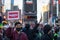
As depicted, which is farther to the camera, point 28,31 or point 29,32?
point 29,32

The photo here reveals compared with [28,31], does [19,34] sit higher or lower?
higher

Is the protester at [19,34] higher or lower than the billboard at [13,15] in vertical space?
lower

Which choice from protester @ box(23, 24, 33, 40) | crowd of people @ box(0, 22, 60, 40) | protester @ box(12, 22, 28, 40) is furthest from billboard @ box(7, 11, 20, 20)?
protester @ box(12, 22, 28, 40)

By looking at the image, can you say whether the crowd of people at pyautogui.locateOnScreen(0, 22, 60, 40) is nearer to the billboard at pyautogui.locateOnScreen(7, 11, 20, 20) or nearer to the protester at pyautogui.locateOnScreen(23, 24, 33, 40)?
the protester at pyautogui.locateOnScreen(23, 24, 33, 40)

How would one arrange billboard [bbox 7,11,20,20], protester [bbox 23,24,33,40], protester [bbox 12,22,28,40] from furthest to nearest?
1. billboard [bbox 7,11,20,20]
2. protester [bbox 23,24,33,40]
3. protester [bbox 12,22,28,40]

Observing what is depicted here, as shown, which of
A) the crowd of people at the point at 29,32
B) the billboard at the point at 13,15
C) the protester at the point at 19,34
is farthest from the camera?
the billboard at the point at 13,15

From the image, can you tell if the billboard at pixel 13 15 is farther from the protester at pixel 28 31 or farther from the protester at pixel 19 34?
the protester at pixel 19 34

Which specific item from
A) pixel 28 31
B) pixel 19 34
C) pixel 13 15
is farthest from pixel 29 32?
pixel 19 34

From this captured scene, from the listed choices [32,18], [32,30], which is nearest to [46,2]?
[32,18]

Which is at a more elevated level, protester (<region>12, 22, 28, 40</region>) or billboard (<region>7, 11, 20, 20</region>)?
billboard (<region>7, 11, 20, 20</region>)

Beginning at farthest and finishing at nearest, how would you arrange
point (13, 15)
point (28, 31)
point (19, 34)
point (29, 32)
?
point (13, 15) → point (29, 32) → point (28, 31) → point (19, 34)

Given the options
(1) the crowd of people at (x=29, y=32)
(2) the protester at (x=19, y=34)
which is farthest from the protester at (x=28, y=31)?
(2) the protester at (x=19, y=34)

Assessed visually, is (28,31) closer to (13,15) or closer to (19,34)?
(13,15)

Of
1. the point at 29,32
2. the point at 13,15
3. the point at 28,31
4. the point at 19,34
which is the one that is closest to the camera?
the point at 19,34
